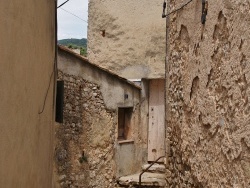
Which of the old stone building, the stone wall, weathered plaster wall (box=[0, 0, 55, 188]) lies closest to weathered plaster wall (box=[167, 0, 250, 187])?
weathered plaster wall (box=[0, 0, 55, 188])

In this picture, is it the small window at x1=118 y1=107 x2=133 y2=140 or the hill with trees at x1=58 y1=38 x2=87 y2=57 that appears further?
the hill with trees at x1=58 y1=38 x2=87 y2=57

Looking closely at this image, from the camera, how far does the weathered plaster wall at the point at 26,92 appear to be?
9.53 ft

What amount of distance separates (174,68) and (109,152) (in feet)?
12.4

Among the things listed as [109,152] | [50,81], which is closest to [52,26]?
[50,81]

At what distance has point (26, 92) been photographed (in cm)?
330

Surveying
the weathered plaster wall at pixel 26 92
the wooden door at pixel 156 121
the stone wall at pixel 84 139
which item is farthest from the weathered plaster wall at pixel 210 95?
the wooden door at pixel 156 121

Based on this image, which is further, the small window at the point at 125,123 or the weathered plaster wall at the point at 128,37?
the weathered plaster wall at the point at 128,37

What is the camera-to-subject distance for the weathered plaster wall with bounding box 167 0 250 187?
309 cm

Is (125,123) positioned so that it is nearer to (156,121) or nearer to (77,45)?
(156,121)

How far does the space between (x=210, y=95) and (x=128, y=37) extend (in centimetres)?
750

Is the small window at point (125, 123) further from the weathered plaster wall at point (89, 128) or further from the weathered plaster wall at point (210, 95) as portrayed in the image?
the weathered plaster wall at point (210, 95)

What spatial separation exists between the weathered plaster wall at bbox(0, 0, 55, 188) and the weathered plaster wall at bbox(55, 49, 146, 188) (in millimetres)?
2769

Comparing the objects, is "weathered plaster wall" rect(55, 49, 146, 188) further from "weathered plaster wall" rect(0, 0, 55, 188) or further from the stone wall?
"weathered plaster wall" rect(0, 0, 55, 188)

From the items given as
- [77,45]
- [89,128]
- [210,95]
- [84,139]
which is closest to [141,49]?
[89,128]
